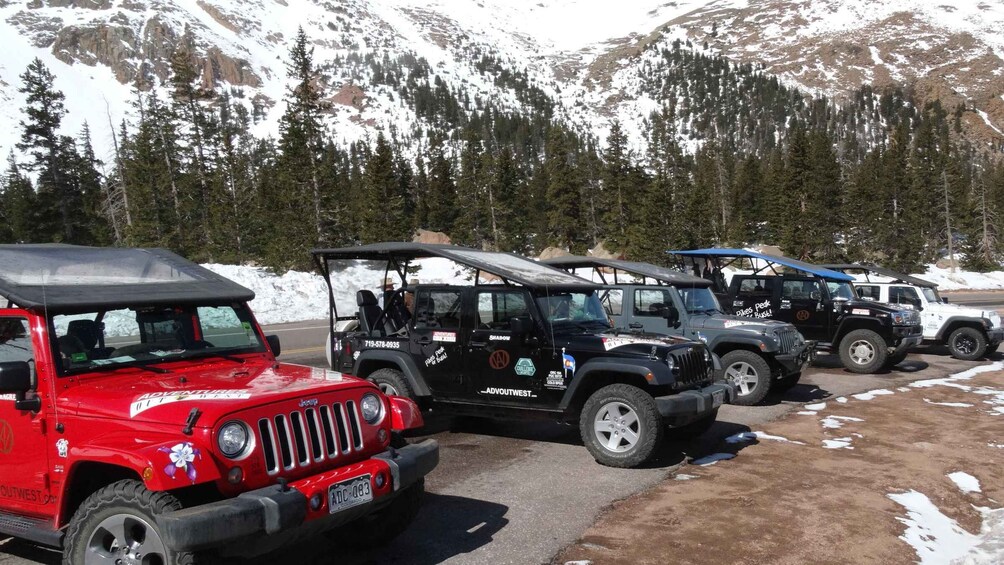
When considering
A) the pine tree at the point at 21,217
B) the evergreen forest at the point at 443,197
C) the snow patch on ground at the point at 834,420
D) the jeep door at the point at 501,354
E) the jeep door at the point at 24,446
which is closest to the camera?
the jeep door at the point at 24,446

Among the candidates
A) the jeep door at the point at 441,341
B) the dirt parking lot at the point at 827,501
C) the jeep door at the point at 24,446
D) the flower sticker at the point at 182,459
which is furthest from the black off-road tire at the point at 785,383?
the jeep door at the point at 24,446

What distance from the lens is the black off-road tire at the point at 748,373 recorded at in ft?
35.4

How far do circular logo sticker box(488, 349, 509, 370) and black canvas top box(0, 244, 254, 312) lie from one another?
3.14m

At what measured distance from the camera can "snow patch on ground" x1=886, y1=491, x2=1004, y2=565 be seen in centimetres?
521

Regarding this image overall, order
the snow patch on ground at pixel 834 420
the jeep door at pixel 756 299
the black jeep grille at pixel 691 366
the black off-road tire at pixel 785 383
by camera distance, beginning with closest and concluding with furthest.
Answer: the black jeep grille at pixel 691 366 → the snow patch on ground at pixel 834 420 → the black off-road tire at pixel 785 383 → the jeep door at pixel 756 299

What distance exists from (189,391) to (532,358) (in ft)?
13.7

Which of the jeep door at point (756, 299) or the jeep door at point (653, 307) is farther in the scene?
the jeep door at point (756, 299)

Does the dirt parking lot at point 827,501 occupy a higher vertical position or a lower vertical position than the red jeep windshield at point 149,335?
lower

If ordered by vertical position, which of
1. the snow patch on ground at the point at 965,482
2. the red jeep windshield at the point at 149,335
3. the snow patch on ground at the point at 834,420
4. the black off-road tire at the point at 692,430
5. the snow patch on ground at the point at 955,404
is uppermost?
the red jeep windshield at the point at 149,335

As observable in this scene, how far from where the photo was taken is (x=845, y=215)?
60.7m

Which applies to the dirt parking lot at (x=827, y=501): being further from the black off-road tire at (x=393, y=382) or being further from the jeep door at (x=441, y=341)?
the black off-road tire at (x=393, y=382)

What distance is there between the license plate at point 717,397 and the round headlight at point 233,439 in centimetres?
513

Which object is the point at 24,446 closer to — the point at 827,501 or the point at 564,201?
the point at 827,501

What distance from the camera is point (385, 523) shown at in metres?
4.98
